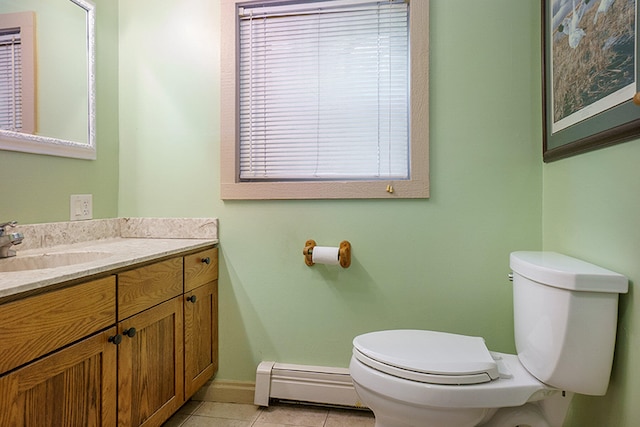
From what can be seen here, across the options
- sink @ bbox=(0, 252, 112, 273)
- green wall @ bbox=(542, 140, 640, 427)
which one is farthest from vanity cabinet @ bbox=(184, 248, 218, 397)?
green wall @ bbox=(542, 140, 640, 427)

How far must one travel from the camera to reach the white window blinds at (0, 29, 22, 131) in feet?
4.73

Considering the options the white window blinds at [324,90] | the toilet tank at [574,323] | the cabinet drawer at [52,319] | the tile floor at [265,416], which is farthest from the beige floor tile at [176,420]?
the toilet tank at [574,323]

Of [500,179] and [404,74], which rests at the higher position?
[404,74]

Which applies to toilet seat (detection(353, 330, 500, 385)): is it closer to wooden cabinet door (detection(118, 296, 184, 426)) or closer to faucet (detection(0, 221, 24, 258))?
wooden cabinet door (detection(118, 296, 184, 426))

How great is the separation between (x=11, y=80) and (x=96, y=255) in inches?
29.3

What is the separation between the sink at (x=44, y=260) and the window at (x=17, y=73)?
1.63 ft

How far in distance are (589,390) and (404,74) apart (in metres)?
1.39

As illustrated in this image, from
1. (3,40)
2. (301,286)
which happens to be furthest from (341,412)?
(3,40)

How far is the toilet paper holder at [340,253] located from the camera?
1.73 metres

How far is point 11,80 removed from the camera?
4.85ft

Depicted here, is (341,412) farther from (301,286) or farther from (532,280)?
(532,280)

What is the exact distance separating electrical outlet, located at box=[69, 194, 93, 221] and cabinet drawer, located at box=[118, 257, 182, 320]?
0.57 meters

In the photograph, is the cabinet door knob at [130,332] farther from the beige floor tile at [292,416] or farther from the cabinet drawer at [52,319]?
the beige floor tile at [292,416]

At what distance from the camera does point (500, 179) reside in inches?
66.8
